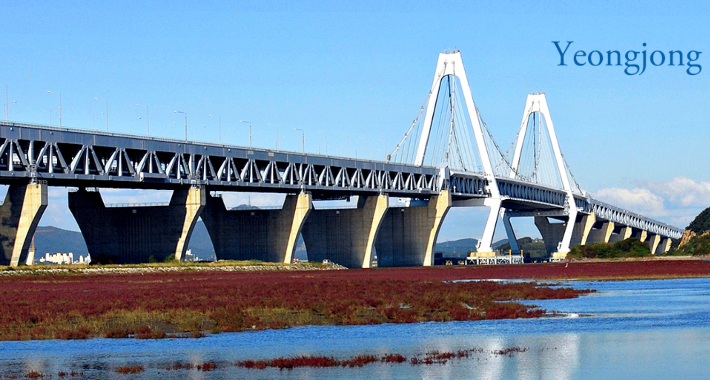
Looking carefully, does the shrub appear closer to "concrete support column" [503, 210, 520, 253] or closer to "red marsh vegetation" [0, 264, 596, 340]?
"concrete support column" [503, 210, 520, 253]

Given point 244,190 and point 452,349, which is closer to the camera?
point 452,349

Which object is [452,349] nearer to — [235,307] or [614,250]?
[235,307]

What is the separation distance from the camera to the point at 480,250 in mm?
145125

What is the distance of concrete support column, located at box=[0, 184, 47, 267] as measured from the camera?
249 ft

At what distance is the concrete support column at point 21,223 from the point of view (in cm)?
7594

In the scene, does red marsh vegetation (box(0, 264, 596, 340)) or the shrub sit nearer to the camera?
red marsh vegetation (box(0, 264, 596, 340))

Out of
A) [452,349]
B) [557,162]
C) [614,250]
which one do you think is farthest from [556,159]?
[452,349]

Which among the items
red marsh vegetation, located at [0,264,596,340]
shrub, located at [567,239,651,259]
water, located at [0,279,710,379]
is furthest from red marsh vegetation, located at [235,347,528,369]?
shrub, located at [567,239,651,259]

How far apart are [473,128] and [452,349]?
111m

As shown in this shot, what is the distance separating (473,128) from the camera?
138 metres

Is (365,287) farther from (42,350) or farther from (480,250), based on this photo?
(480,250)

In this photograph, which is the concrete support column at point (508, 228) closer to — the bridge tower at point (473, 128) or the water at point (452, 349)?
the bridge tower at point (473, 128)

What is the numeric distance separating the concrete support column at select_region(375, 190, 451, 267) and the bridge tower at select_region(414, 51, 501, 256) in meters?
6.68

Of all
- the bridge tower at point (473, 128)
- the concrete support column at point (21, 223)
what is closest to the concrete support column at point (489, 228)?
the bridge tower at point (473, 128)
